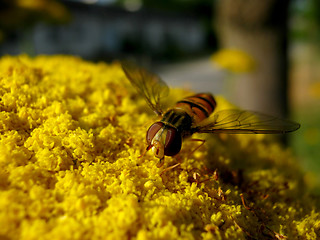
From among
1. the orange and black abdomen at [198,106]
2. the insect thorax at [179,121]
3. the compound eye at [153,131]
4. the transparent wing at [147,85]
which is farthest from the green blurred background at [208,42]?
the compound eye at [153,131]

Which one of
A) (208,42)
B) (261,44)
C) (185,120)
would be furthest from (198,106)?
(208,42)

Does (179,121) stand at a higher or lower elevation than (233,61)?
higher

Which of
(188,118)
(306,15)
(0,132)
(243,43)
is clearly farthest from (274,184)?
(306,15)

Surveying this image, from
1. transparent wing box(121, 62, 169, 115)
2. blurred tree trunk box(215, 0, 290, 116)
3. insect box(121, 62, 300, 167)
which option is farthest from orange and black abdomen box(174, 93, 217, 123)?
blurred tree trunk box(215, 0, 290, 116)

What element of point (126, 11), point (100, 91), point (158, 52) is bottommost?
point (158, 52)

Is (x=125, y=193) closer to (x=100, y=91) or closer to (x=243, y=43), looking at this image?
(x=100, y=91)

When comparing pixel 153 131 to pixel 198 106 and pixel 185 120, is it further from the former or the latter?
pixel 198 106

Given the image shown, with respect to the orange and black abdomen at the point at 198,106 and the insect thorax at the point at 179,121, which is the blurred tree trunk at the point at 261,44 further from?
the insect thorax at the point at 179,121
